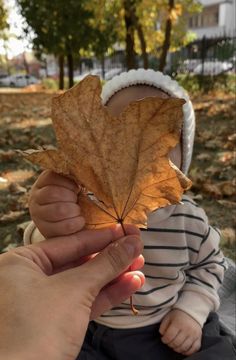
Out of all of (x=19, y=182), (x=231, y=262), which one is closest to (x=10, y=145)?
(x=19, y=182)

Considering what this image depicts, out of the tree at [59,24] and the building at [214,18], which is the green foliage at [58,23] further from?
the building at [214,18]

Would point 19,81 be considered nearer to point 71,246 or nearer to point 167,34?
point 167,34

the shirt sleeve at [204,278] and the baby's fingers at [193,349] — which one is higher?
the shirt sleeve at [204,278]

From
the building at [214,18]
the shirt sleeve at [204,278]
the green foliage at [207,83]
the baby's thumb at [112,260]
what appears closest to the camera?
the baby's thumb at [112,260]

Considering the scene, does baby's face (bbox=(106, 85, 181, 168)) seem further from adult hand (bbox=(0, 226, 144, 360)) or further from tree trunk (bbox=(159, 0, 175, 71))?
tree trunk (bbox=(159, 0, 175, 71))

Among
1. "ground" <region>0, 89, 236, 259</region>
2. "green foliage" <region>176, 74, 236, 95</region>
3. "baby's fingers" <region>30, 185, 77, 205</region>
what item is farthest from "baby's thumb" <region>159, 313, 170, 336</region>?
"green foliage" <region>176, 74, 236, 95</region>

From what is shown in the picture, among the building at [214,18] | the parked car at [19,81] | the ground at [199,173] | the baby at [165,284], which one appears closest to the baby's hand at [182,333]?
the baby at [165,284]

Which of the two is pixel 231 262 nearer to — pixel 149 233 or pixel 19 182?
pixel 149 233
